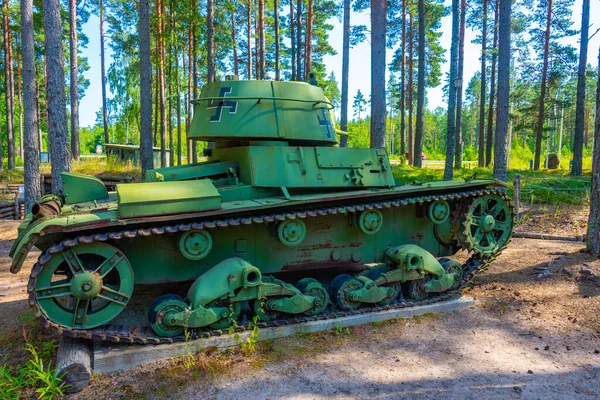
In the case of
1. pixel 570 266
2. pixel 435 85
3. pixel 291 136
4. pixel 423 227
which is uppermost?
pixel 435 85

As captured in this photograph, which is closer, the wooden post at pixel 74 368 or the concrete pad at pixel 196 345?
the wooden post at pixel 74 368

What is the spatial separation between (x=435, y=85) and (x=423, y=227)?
111 feet

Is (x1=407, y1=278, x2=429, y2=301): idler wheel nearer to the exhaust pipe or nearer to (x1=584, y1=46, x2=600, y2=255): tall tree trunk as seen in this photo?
(x1=584, y1=46, x2=600, y2=255): tall tree trunk

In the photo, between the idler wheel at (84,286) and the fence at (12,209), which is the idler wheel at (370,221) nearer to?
the idler wheel at (84,286)

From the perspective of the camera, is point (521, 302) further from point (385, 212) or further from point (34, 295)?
point (34, 295)

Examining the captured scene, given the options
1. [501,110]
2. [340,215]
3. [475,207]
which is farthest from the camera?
[501,110]

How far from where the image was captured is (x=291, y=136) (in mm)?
7012

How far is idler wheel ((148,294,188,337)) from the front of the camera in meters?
5.32

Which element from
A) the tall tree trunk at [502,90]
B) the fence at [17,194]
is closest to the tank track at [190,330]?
the tall tree trunk at [502,90]

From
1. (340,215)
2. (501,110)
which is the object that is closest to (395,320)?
(340,215)

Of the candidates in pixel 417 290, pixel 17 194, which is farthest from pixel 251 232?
pixel 17 194

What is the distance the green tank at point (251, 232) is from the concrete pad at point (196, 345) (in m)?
0.13

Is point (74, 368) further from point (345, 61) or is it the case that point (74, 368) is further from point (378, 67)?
point (345, 61)

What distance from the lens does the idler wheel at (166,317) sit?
17.5 ft
